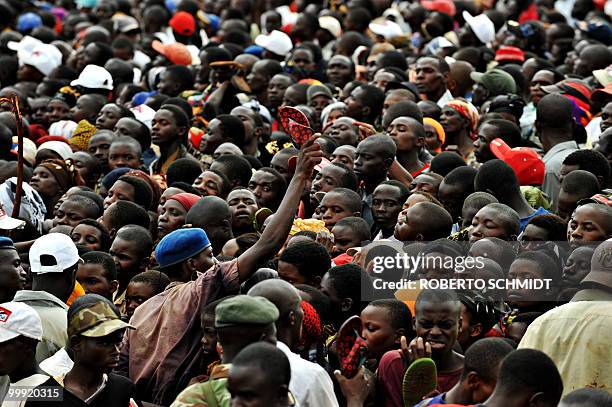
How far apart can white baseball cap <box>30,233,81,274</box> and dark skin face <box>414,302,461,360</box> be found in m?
2.16

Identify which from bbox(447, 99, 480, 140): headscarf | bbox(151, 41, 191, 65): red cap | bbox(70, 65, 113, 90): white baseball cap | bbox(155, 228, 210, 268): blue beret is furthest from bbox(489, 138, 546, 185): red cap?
Result: bbox(151, 41, 191, 65): red cap

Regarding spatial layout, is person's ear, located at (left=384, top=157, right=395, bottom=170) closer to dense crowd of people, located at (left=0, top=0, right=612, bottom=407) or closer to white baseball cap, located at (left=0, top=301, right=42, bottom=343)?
dense crowd of people, located at (left=0, top=0, right=612, bottom=407)

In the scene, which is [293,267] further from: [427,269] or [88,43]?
[88,43]

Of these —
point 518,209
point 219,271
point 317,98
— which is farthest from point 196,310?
point 317,98

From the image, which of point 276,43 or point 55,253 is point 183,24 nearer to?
point 276,43

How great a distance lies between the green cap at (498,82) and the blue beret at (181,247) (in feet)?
21.9

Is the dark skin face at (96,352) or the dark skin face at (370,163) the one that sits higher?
the dark skin face at (96,352)

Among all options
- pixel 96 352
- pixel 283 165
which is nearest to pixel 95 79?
pixel 283 165

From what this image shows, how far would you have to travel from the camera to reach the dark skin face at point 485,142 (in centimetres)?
1120

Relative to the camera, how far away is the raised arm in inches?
275

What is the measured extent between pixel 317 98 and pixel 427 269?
19.8ft

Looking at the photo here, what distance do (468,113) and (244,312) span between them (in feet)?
23.4

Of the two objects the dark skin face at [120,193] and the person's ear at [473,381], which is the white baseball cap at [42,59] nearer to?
the dark skin face at [120,193]

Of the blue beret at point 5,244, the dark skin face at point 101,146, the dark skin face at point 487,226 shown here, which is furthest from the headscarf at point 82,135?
the dark skin face at point 487,226
